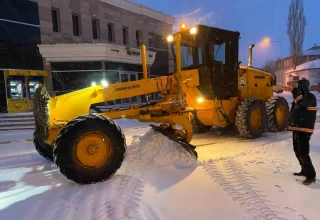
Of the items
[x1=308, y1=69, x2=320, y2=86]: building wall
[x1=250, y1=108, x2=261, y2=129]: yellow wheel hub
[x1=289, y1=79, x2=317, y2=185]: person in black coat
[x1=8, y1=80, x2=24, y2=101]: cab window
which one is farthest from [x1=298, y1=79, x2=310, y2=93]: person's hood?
[x1=308, y1=69, x2=320, y2=86]: building wall

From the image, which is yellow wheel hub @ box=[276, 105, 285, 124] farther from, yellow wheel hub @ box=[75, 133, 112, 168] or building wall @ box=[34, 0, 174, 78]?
building wall @ box=[34, 0, 174, 78]

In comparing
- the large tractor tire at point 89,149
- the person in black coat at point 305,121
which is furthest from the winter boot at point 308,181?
the large tractor tire at point 89,149

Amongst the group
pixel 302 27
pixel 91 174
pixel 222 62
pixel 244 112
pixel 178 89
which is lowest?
pixel 91 174

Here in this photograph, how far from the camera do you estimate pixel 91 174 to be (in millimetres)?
4531

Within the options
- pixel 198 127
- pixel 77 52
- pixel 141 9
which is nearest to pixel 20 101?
pixel 77 52

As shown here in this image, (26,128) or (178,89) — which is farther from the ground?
(178,89)

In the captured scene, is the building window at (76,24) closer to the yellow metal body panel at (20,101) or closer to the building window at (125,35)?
the yellow metal body panel at (20,101)

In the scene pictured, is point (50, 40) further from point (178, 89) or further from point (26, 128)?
point (178, 89)

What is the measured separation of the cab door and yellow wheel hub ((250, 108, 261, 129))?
12.7m

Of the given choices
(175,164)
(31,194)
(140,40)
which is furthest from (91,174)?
(140,40)

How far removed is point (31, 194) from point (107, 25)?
60.8ft

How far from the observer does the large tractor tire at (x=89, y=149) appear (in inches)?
171

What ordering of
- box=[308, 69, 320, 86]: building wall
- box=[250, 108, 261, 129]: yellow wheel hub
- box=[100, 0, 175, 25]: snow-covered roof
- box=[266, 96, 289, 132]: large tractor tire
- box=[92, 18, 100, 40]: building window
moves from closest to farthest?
box=[250, 108, 261, 129]: yellow wheel hub → box=[266, 96, 289, 132]: large tractor tire → box=[92, 18, 100, 40]: building window → box=[100, 0, 175, 25]: snow-covered roof → box=[308, 69, 320, 86]: building wall

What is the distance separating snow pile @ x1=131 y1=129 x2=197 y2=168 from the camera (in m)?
5.46
